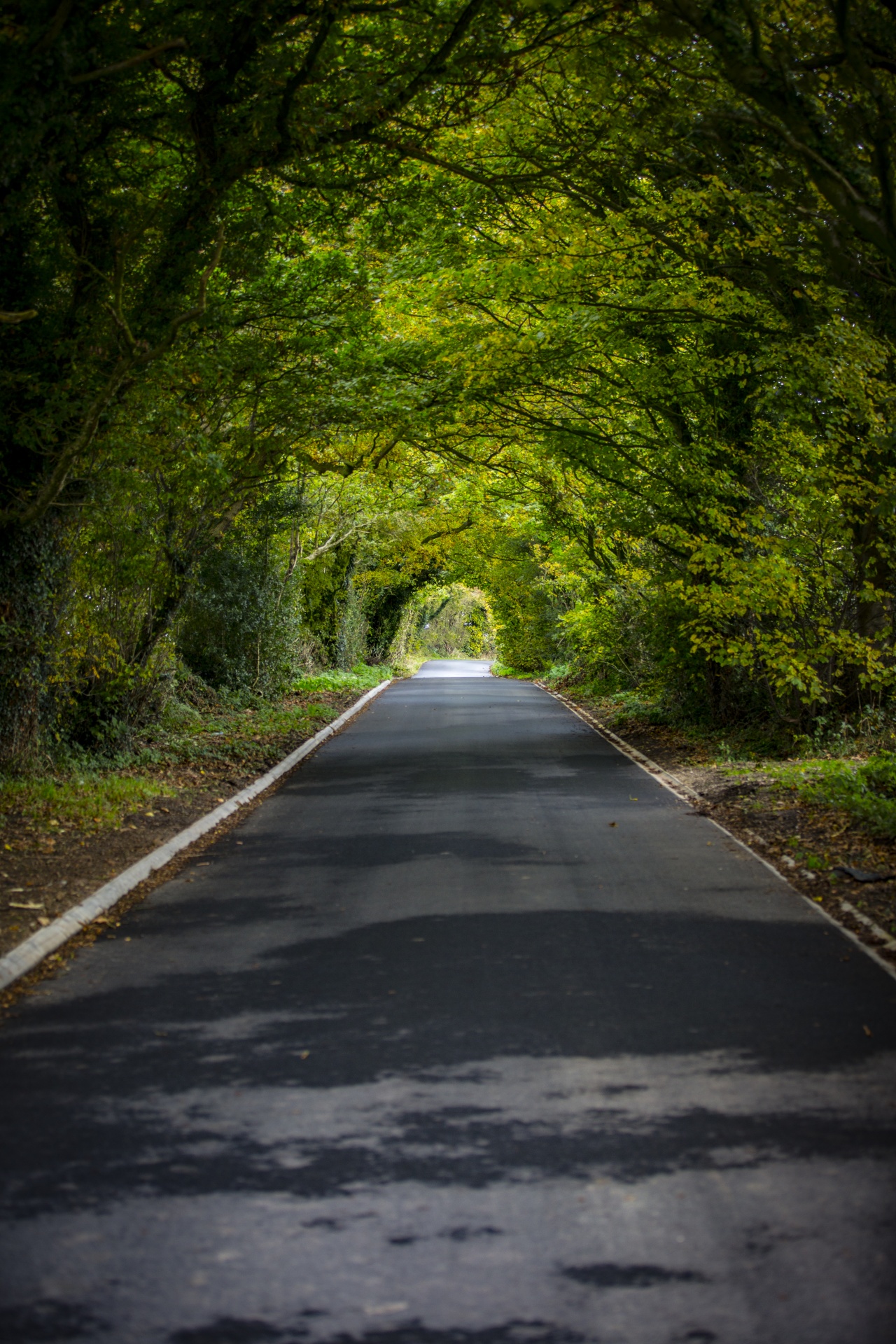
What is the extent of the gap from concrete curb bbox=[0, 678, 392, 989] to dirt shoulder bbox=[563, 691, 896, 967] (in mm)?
4979

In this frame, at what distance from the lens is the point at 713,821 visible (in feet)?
39.6

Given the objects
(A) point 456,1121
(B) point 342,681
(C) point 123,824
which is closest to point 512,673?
(B) point 342,681

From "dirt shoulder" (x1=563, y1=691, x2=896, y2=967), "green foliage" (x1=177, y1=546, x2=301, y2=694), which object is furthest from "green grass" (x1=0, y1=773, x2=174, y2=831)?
"green foliage" (x1=177, y1=546, x2=301, y2=694)

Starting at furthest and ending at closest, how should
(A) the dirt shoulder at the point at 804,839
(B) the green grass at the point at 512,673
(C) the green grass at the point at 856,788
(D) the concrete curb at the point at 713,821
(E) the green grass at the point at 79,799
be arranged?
(B) the green grass at the point at 512,673, (E) the green grass at the point at 79,799, (C) the green grass at the point at 856,788, (A) the dirt shoulder at the point at 804,839, (D) the concrete curb at the point at 713,821

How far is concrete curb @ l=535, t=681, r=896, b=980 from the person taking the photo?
23.7 feet

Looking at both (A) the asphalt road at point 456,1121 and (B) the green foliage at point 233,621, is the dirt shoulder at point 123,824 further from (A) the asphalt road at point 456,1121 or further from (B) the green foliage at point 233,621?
(B) the green foliage at point 233,621

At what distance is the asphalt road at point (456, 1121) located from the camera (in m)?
3.32

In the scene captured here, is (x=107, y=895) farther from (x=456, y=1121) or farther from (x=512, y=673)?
(x=512, y=673)

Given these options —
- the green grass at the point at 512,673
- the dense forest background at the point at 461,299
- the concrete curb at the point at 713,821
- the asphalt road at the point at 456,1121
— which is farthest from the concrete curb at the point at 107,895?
the green grass at the point at 512,673

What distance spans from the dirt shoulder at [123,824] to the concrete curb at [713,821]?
489 centimetres

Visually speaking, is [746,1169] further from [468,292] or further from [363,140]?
[468,292]

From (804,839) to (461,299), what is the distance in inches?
426

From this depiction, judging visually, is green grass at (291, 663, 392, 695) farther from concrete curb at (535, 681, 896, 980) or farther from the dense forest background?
the dense forest background

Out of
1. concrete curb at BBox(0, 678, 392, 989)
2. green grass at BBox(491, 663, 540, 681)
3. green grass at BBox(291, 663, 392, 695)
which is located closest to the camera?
concrete curb at BBox(0, 678, 392, 989)
